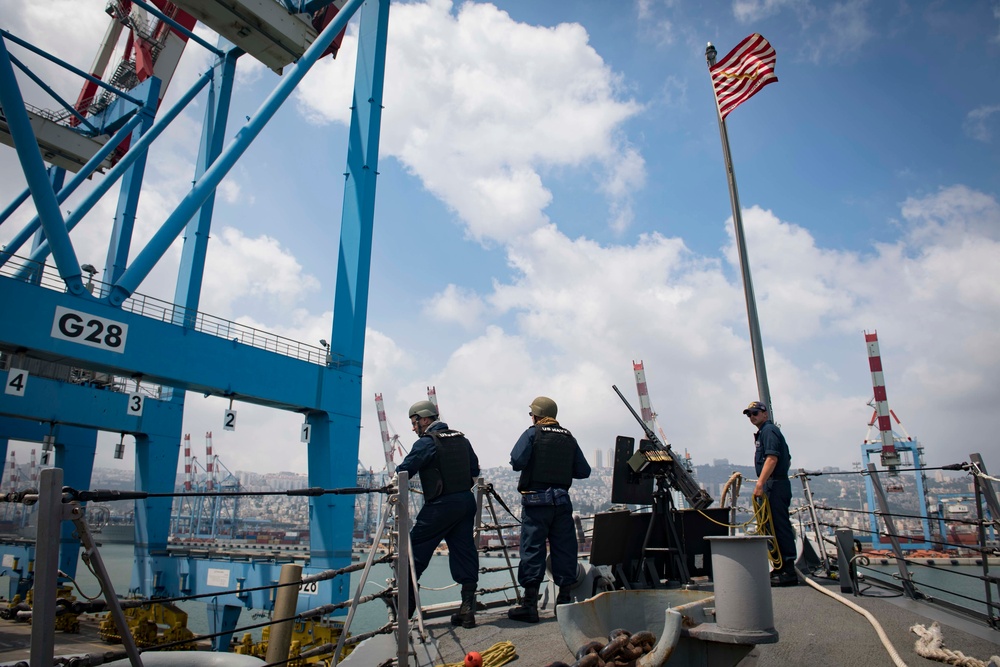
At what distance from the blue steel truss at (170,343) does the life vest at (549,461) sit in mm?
7666

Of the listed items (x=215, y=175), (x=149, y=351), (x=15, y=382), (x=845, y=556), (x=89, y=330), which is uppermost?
(x=215, y=175)

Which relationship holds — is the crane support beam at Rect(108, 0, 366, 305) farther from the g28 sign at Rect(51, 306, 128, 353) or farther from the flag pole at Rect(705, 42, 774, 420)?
the flag pole at Rect(705, 42, 774, 420)

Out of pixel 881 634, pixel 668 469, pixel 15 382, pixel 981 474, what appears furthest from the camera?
pixel 15 382

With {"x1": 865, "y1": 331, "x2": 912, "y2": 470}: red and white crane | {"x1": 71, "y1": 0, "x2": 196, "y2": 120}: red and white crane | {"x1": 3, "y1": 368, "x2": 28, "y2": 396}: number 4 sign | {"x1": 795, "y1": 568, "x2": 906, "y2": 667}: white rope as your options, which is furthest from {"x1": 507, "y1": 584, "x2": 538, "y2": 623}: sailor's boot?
{"x1": 865, "y1": 331, "x2": 912, "y2": 470}: red and white crane

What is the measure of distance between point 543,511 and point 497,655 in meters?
1.18

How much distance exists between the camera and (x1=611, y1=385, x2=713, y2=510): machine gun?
4551mm

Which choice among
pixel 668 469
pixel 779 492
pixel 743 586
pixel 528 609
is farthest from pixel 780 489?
pixel 743 586

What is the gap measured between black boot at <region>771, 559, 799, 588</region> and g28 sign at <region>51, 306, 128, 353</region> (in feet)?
30.0

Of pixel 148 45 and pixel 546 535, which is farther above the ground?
pixel 148 45

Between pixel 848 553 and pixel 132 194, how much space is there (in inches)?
742

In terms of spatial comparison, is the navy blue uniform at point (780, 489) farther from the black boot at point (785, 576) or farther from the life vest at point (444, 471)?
the life vest at point (444, 471)

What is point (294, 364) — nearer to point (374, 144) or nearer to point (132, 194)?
point (374, 144)

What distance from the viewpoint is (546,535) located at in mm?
3963

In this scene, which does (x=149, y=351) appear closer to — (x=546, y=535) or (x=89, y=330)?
(x=89, y=330)
